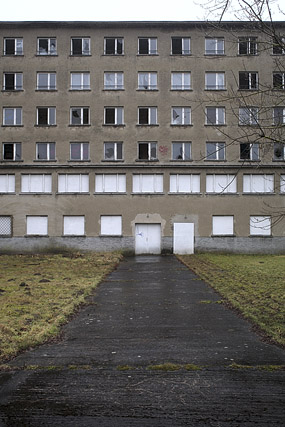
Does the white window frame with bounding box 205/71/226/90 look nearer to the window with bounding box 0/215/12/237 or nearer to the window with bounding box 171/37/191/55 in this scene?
the window with bounding box 171/37/191/55

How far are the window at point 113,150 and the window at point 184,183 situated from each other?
14.6ft

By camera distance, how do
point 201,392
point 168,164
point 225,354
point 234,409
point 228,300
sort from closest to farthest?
point 234,409
point 201,392
point 225,354
point 228,300
point 168,164

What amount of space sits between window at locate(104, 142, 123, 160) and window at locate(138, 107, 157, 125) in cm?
256

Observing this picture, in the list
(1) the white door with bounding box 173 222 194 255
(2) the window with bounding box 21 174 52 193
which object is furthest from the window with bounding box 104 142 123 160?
(1) the white door with bounding box 173 222 194 255

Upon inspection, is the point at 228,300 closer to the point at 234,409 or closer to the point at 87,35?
the point at 234,409

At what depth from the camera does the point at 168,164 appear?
1364 inches

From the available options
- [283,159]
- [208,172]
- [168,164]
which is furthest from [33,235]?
[283,159]

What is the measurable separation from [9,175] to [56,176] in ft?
12.2

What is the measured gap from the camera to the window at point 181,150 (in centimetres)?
3500

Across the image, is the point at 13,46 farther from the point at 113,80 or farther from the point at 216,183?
the point at 216,183

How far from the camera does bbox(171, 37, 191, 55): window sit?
118 ft

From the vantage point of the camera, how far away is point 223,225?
3466cm

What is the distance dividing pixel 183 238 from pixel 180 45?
611 inches

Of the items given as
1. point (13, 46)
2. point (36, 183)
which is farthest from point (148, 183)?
point (13, 46)
